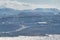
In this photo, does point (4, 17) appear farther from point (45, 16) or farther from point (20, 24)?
point (45, 16)

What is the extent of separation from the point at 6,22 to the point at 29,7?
16.6 inches

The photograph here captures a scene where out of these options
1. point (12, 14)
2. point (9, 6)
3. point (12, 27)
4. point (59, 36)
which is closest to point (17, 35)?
point (12, 27)

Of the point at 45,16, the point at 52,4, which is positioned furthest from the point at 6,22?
the point at 52,4

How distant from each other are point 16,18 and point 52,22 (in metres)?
Answer: 0.56

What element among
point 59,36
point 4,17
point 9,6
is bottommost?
point 59,36

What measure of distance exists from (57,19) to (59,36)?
0.26 metres

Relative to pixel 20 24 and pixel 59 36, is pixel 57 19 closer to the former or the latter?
pixel 59 36

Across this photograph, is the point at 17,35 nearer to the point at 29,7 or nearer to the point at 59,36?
the point at 29,7

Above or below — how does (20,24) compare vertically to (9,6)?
below

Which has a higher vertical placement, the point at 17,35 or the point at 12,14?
the point at 12,14

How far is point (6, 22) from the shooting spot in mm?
2172

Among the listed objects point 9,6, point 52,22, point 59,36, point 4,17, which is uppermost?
point 9,6

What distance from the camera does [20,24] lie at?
2.18 metres

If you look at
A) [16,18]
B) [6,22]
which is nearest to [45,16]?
[16,18]
